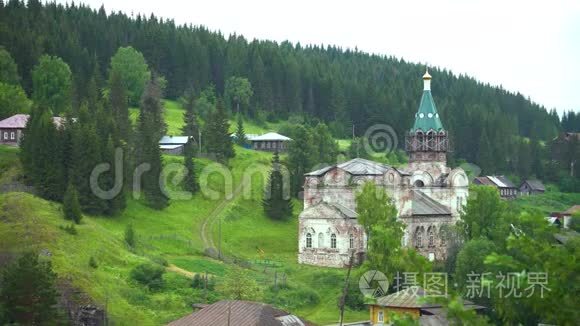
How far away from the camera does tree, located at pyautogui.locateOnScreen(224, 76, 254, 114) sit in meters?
119

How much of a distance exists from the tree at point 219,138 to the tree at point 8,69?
1882cm

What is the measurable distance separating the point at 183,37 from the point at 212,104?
17.0m

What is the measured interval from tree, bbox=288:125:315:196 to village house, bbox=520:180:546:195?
39.3 meters

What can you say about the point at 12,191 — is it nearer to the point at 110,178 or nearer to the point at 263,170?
the point at 110,178

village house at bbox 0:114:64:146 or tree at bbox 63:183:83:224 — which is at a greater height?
village house at bbox 0:114:64:146

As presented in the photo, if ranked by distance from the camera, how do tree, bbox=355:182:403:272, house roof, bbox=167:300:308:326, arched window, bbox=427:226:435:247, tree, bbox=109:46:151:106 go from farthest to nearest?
1. tree, bbox=109:46:151:106
2. arched window, bbox=427:226:435:247
3. tree, bbox=355:182:403:272
4. house roof, bbox=167:300:308:326

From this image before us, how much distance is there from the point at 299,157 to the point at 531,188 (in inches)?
1646

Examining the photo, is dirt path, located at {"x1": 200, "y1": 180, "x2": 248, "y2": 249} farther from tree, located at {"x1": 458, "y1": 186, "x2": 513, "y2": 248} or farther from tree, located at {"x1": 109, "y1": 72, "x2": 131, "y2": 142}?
tree, located at {"x1": 458, "y1": 186, "x2": 513, "y2": 248}

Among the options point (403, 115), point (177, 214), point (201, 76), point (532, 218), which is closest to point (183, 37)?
point (201, 76)

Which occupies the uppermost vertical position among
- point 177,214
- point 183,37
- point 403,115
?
point 183,37

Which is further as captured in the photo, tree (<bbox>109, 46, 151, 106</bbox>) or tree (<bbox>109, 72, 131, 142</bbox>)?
tree (<bbox>109, 46, 151, 106</bbox>)

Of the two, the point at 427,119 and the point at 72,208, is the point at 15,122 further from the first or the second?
the point at 427,119

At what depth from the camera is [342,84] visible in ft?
429

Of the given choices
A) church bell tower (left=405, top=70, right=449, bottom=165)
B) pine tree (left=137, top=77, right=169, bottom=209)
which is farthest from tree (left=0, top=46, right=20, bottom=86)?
church bell tower (left=405, top=70, right=449, bottom=165)
